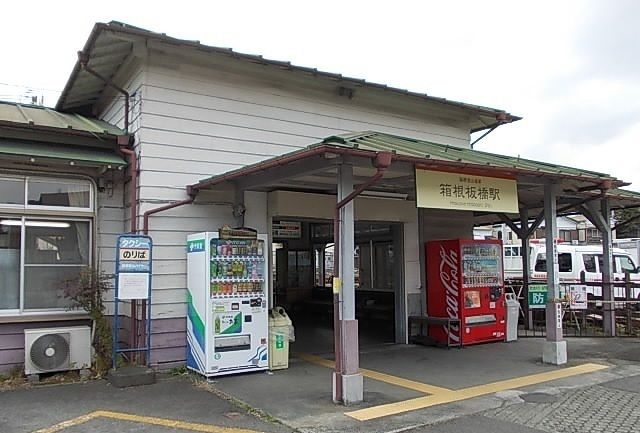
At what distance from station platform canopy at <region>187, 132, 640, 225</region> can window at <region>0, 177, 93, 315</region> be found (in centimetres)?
181

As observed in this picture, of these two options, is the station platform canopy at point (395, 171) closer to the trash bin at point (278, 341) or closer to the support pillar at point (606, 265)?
the support pillar at point (606, 265)

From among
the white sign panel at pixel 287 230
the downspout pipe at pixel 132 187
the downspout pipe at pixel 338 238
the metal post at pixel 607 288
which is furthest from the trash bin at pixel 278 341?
the white sign panel at pixel 287 230

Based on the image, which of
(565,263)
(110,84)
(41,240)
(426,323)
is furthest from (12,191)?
(565,263)

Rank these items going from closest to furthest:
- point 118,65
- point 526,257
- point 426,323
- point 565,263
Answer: point 118,65
point 426,323
point 526,257
point 565,263

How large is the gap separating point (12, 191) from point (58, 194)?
603 millimetres

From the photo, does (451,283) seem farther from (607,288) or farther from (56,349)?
→ (56,349)

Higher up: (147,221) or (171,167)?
(171,167)

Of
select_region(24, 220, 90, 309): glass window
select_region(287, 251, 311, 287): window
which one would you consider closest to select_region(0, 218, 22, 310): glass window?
select_region(24, 220, 90, 309): glass window

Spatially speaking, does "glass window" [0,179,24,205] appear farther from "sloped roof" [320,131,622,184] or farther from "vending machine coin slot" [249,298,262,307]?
"sloped roof" [320,131,622,184]

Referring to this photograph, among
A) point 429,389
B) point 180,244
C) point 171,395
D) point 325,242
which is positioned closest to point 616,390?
point 429,389

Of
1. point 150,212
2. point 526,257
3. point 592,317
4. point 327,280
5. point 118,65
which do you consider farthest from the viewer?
point 327,280

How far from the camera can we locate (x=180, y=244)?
8.49 meters

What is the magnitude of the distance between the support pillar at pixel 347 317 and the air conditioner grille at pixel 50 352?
4.02 metres

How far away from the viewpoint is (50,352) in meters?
7.83
